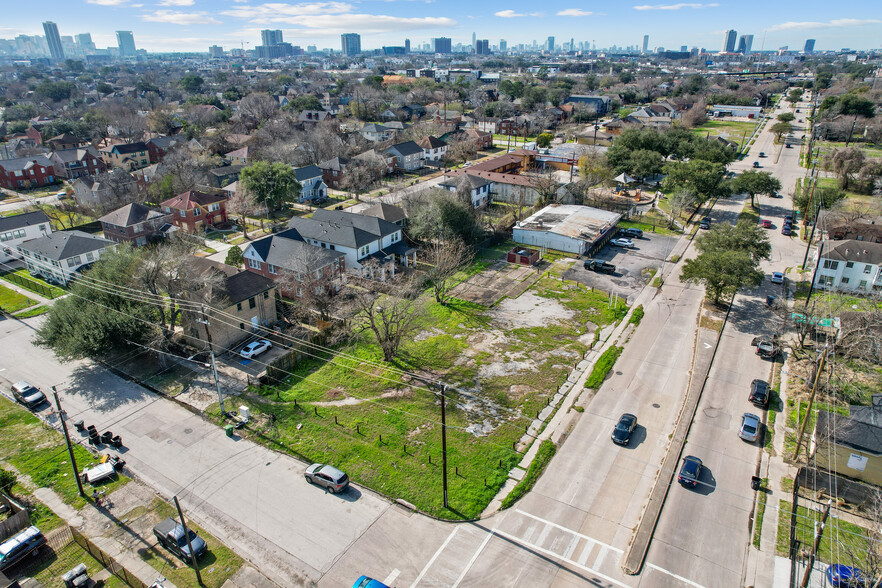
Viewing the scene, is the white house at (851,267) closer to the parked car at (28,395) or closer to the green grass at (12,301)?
the parked car at (28,395)

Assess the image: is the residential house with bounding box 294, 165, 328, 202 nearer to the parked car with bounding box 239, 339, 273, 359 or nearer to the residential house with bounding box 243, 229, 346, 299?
the residential house with bounding box 243, 229, 346, 299

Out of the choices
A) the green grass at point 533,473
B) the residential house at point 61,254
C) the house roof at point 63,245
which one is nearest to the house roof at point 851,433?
the green grass at point 533,473

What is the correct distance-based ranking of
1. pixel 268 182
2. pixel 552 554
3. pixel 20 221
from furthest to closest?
1. pixel 268 182
2. pixel 20 221
3. pixel 552 554

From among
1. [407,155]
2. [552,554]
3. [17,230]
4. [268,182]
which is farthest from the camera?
[407,155]

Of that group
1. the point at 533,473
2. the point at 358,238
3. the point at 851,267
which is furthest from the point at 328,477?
the point at 851,267

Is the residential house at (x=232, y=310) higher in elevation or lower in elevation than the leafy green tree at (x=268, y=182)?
lower

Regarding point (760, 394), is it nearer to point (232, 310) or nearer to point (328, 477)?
point (328, 477)
